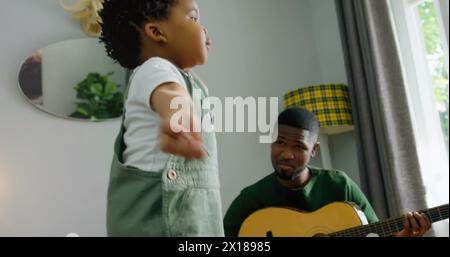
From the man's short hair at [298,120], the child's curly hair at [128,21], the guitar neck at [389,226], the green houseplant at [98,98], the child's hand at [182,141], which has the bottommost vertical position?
the guitar neck at [389,226]

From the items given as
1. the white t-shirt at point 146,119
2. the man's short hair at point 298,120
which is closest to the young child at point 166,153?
the white t-shirt at point 146,119

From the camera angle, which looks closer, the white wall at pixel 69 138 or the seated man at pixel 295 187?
the seated man at pixel 295 187

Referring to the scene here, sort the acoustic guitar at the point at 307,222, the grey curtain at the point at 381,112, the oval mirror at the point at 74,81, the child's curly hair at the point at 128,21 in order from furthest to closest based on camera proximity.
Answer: the oval mirror at the point at 74,81, the grey curtain at the point at 381,112, the acoustic guitar at the point at 307,222, the child's curly hair at the point at 128,21

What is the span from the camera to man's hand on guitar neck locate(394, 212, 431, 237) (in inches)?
26.2

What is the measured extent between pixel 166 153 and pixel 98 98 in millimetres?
1194

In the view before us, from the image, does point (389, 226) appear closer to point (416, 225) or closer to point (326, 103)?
point (416, 225)

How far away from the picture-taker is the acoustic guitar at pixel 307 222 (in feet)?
2.93

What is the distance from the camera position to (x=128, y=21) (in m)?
0.52

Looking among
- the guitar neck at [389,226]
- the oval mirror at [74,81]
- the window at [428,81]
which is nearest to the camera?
the guitar neck at [389,226]

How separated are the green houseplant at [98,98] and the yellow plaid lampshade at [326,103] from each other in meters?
0.60

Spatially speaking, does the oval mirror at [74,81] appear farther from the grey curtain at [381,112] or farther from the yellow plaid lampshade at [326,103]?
the grey curtain at [381,112]

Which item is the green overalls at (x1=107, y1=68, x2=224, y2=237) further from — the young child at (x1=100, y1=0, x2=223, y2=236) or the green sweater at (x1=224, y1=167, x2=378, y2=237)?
the green sweater at (x1=224, y1=167, x2=378, y2=237)

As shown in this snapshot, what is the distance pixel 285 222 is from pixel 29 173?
2.87ft

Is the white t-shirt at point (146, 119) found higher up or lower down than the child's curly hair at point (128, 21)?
lower down
